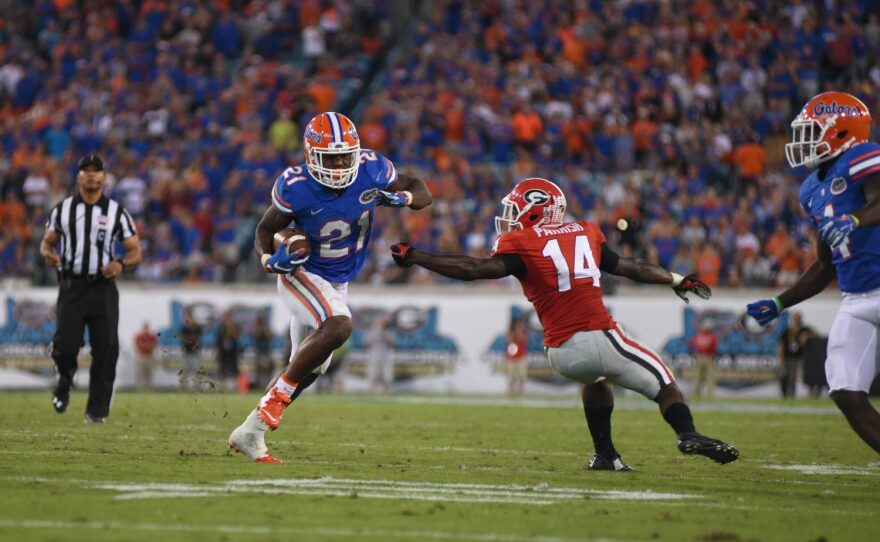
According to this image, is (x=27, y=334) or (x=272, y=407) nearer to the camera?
(x=272, y=407)

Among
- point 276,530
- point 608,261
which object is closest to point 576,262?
point 608,261

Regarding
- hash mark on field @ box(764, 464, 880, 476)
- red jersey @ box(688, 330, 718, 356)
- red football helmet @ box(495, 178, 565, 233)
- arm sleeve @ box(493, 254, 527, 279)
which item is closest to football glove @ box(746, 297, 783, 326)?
hash mark on field @ box(764, 464, 880, 476)

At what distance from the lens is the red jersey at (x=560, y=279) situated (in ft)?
24.7

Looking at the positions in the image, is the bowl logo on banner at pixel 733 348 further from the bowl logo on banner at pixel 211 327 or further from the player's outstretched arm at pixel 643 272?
the player's outstretched arm at pixel 643 272

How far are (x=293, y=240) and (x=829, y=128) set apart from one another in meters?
3.01

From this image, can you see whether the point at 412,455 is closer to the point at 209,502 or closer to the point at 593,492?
the point at 593,492

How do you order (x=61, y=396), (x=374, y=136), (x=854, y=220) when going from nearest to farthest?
1. (x=854, y=220)
2. (x=61, y=396)
3. (x=374, y=136)

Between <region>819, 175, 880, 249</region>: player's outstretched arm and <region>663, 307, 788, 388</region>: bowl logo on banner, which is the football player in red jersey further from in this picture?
<region>663, 307, 788, 388</region>: bowl logo on banner

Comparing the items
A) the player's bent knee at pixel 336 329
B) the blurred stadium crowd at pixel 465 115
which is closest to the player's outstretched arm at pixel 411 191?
the player's bent knee at pixel 336 329

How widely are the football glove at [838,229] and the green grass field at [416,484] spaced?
1257 millimetres

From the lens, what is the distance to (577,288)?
757 cm

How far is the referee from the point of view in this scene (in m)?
10.9

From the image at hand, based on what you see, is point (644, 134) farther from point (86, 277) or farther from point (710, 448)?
point (710, 448)

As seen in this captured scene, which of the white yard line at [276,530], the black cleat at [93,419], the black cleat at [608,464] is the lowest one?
the white yard line at [276,530]
